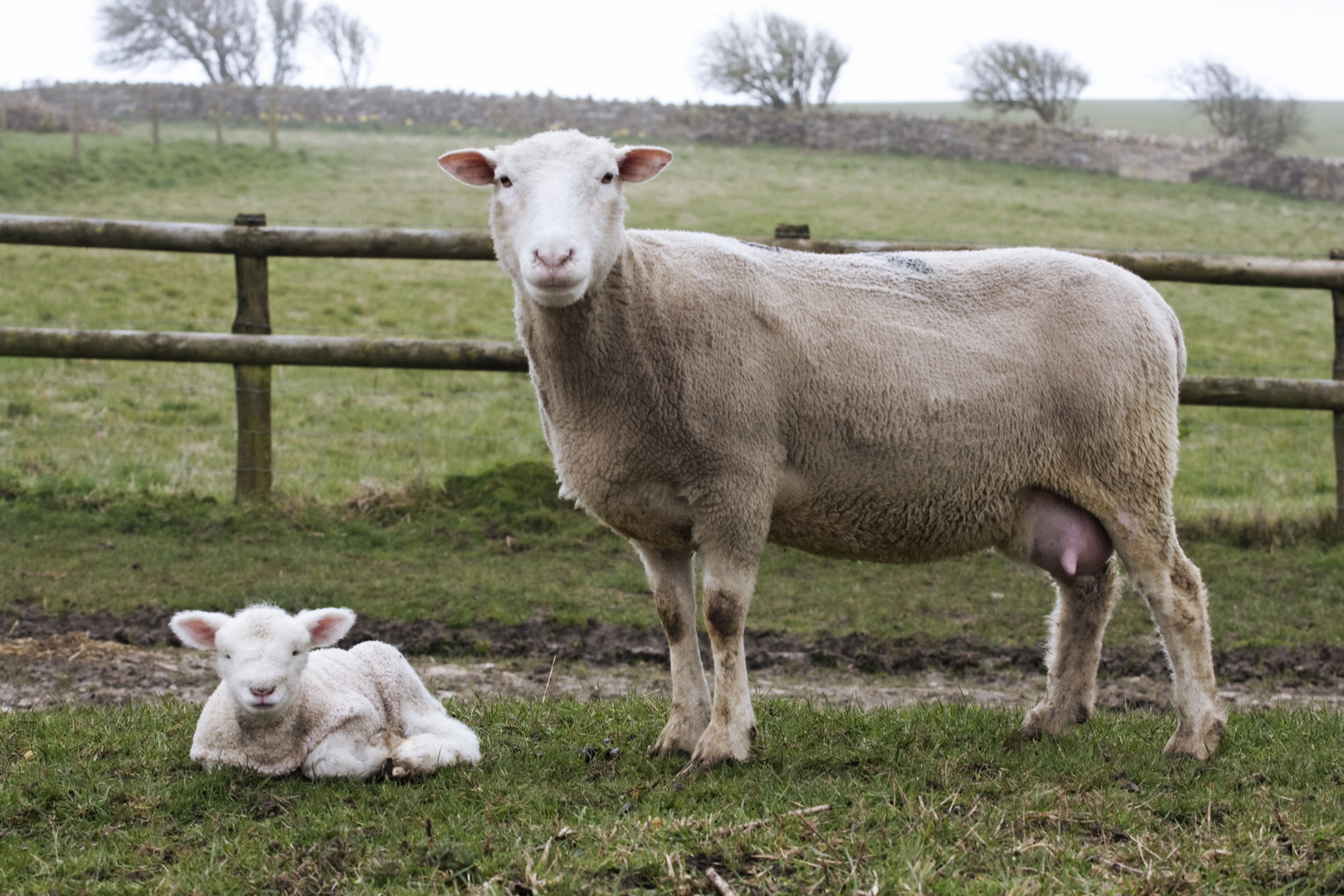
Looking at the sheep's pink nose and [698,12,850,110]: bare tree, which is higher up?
[698,12,850,110]: bare tree

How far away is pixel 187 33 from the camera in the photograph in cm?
4184

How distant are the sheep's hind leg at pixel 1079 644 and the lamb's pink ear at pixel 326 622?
2.35 meters

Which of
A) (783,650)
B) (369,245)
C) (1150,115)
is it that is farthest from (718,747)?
(1150,115)

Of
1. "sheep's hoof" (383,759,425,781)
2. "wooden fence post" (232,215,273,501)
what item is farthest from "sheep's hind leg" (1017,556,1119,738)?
"wooden fence post" (232,215,273,501)

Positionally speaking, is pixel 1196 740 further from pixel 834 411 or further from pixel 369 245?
pixel 369 245

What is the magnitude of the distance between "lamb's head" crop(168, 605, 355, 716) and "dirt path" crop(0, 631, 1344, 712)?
1111 millimetres

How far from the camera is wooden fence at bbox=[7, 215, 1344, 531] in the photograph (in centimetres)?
691

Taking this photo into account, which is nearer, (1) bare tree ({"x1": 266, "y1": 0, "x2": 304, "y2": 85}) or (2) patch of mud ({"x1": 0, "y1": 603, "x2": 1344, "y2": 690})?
(2) patch of mud ({"x1": 0, "y1": 603, "x2": 1344, "y2": 690})

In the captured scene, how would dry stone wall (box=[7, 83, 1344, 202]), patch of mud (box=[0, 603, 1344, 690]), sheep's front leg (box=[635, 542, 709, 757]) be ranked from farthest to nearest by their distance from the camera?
dry stone wall (box=[7, 83, 1344, 202]), patch of mud (box=[0, 603, 1344, 690]), sheep's front leg (box=[635, 542, 709, 757])

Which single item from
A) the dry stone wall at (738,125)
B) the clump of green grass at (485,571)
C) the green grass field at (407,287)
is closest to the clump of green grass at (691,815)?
the clump of green grass at (485,571)

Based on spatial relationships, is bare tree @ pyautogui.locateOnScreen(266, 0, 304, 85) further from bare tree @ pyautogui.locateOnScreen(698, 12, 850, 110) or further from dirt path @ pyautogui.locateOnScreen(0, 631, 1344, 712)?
dirt path @ pyautogui.locateOnScreen(0, 631, 1344, 712)

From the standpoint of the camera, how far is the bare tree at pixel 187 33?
4169 centimetres

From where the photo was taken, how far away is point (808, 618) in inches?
230

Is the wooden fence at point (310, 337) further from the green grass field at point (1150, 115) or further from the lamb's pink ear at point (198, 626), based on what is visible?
the green grass field at point (1150, 115)
